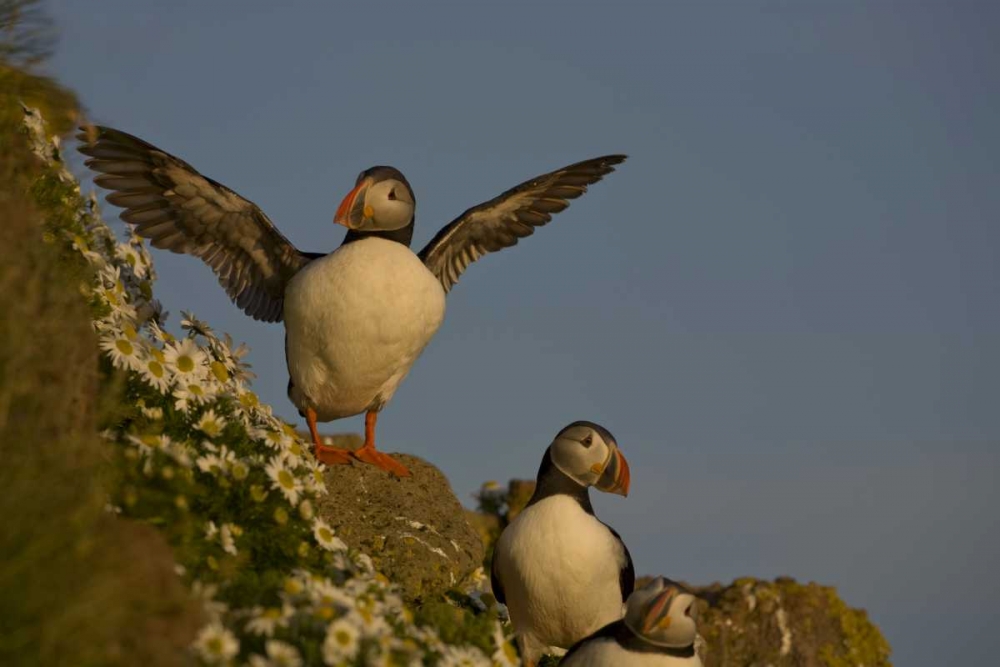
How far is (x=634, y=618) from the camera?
667 cm

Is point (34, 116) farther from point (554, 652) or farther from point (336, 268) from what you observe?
point (554, 652)

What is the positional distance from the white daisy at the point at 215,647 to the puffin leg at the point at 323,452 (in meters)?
4.73

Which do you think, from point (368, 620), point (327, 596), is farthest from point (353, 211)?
point (368, 620)

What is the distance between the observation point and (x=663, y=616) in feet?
21.5

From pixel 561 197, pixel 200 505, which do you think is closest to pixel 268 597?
pixel 200 505

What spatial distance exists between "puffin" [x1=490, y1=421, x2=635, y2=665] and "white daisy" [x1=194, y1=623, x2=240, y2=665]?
3076 millimetres

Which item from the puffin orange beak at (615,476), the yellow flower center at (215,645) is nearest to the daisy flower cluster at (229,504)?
the yellow flower center at (215,645)

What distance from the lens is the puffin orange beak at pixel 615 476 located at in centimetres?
828

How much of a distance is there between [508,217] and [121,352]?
447 centimetres

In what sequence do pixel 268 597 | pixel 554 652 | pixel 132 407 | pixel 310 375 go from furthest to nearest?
pixel 310 375 → pixel 554 652 → pixel 132 407 → pixel 268 597

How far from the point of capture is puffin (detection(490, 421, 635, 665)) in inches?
309

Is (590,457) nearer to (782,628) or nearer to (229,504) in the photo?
(229,504)

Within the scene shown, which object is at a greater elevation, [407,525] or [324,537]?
[324,537]

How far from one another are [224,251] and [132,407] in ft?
10.2
